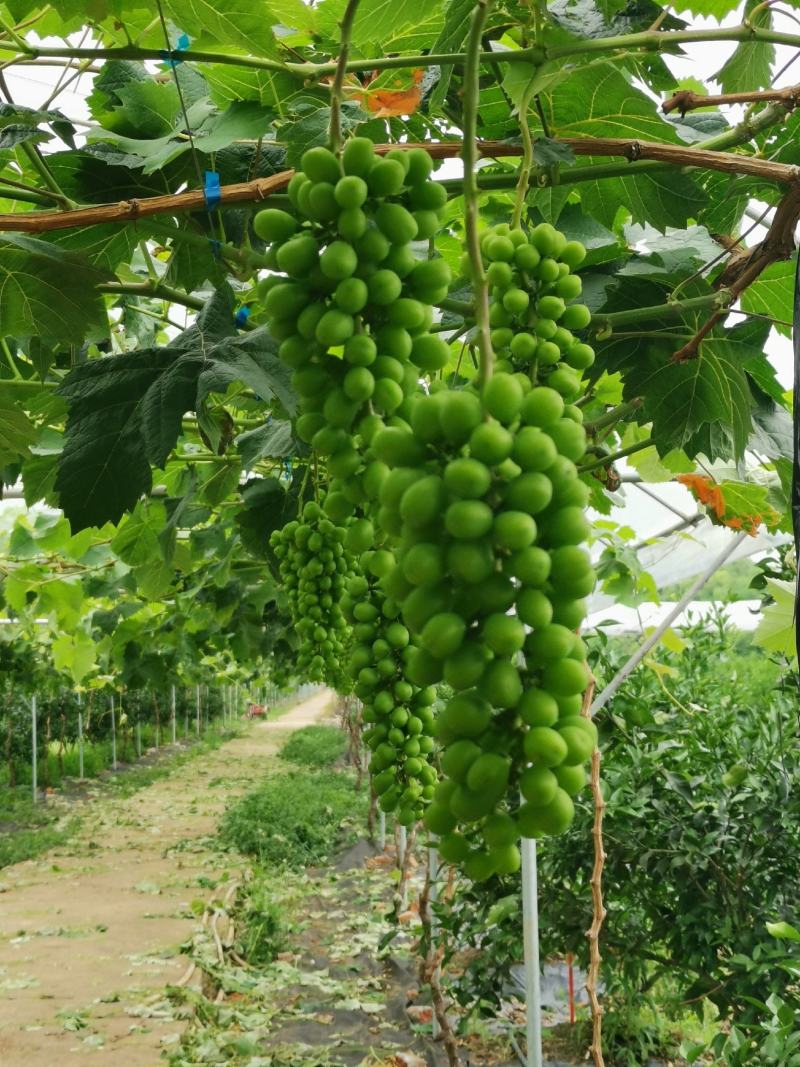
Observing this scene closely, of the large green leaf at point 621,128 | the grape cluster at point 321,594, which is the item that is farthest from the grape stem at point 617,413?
the grape cluster at point 321,594

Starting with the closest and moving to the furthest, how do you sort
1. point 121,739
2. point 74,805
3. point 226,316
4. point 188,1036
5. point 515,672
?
1. point 515,672
2. point 226,316
3. point 188,1036
4. point 74,805
5. point 121,739

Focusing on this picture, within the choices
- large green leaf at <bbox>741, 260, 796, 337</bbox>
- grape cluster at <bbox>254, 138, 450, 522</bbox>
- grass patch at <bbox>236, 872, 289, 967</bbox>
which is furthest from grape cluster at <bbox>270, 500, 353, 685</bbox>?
grass patch at <bbox>236, 872, 289, 967</bbox>

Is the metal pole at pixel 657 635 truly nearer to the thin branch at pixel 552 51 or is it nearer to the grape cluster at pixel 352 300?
the thin branch at pixel 552 51

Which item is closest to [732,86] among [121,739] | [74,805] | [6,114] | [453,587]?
[6,114]

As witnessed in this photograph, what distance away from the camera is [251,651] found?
7176mm

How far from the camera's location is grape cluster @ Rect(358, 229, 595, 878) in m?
0.55

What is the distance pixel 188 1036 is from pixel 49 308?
5360 mm

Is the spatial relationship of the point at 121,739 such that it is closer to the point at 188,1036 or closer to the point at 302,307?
the point at 188,1036

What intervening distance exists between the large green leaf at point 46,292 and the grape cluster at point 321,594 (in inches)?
21.5

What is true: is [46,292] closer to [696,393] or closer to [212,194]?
[212,194]

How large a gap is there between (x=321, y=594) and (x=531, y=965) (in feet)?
6.08

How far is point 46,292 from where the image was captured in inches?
66.0

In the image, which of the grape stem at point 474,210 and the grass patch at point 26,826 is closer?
the grape stem at point 474,210

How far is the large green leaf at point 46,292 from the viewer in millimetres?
1584
